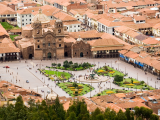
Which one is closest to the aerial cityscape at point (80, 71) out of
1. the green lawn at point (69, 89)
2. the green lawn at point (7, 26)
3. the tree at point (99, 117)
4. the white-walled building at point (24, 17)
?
the green lawn at point (69, 89)

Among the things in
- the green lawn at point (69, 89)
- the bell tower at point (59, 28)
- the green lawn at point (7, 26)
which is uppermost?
the bell tower at point (59, 28)

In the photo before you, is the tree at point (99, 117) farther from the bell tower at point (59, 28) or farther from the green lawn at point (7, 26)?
the green lawn at point (7, 26)

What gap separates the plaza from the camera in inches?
4916

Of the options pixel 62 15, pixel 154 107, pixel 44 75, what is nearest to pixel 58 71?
pixel 44 75

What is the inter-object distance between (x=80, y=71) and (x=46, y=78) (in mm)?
10834

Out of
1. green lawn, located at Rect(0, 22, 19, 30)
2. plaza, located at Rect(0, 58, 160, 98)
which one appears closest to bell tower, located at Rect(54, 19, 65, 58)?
plaza, located at Rect(0, 58, 160, 98)

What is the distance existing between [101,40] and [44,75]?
87.5 ft

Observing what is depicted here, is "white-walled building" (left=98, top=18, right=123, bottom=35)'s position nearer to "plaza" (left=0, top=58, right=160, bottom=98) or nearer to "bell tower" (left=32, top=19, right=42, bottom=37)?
"plaza" (left=0, top=58, right=160, bottom=98)

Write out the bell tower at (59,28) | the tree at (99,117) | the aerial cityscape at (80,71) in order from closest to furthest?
the tree at (99,117), the aerial cityscape at (80,71), the bell tower at (59,28)

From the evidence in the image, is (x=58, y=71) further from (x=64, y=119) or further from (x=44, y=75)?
(x=64, y=119)

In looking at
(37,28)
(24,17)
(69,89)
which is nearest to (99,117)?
(69,89)

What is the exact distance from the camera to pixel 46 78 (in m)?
132

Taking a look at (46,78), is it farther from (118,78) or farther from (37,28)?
(37,28)

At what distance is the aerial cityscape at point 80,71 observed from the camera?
96.9 meters
